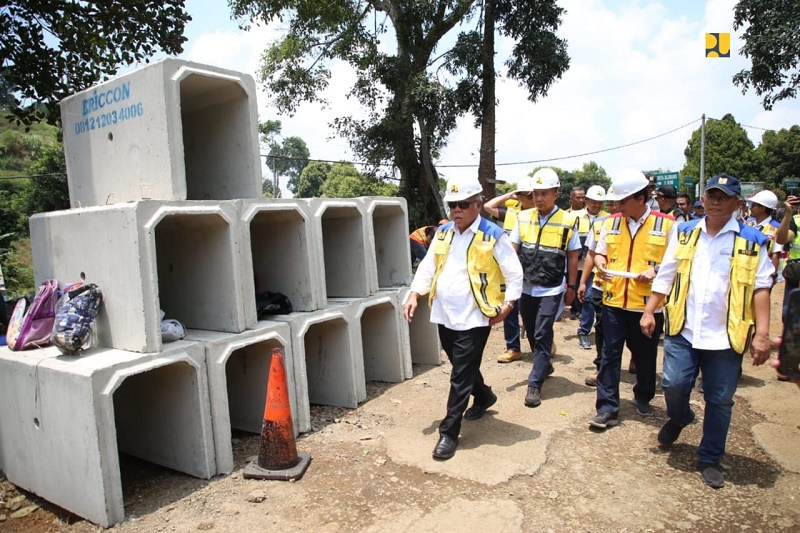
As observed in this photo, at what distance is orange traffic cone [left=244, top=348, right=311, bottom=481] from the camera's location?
3.83 meters

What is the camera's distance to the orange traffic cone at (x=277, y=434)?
383 centimetres

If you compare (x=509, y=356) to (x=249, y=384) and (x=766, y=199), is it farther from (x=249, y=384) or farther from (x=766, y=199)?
(x=766, y=199)

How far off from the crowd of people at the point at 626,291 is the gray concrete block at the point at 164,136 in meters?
1.86

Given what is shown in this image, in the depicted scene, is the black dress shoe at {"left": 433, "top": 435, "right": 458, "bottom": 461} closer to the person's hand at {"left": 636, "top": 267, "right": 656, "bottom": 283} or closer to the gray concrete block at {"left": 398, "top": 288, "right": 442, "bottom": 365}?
the person's hand at {"left": 636, "top": 267, "right": 656, "bottom": 283}

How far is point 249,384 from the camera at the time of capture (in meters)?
4.82

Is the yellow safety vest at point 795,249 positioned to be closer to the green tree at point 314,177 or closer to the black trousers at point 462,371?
the black trousers at point 462,371

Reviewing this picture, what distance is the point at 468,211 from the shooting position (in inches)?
155

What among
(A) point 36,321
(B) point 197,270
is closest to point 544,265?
(B) point 197,270

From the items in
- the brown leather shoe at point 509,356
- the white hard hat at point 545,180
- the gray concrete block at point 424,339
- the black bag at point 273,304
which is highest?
the white hard hat at point 545,180

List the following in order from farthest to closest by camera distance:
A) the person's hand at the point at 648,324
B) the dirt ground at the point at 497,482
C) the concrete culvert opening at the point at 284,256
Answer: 1. the concrete culvert opening at the point at 284,256
2. the person's hand at the point at 648,324
3. the dirt ground at the point at 497,482

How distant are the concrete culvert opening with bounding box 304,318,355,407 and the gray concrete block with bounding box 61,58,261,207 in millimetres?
1451

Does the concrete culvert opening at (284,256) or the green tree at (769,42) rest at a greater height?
the green tree at (769,42)

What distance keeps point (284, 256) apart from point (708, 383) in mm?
3406

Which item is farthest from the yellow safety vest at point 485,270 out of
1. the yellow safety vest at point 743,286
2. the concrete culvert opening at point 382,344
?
the concrete culvert opening at point 382,344
